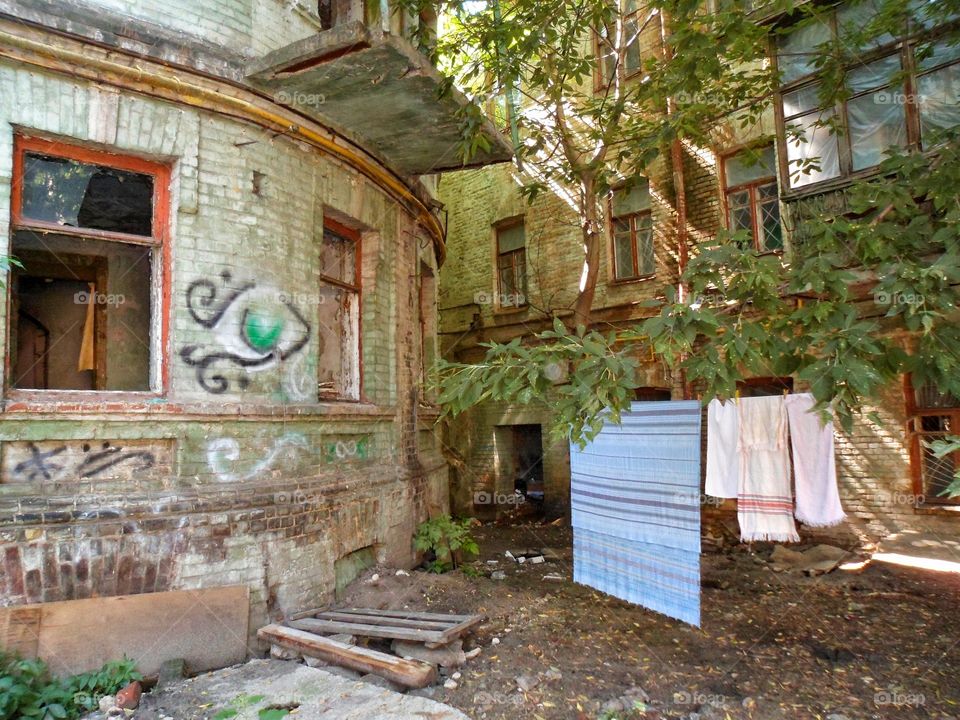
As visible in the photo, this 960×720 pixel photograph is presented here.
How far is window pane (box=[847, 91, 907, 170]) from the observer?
7957 mm

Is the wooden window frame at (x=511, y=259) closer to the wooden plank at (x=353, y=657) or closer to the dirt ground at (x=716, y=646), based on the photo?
the dirt ground at (x=716, y=646)

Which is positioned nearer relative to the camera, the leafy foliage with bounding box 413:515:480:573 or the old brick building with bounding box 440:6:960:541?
the leafy foliage with bounding box 413:515:480:573

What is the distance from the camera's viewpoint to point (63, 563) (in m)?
4.54

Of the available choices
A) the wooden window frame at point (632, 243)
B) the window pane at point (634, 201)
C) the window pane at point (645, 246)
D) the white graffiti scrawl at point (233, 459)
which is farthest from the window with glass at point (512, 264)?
the white graffiti scrawl at point (233, 459)

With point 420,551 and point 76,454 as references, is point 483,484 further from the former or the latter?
point 76,454

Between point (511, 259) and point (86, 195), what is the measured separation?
9512 mm

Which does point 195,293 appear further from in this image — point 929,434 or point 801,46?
point 929,434

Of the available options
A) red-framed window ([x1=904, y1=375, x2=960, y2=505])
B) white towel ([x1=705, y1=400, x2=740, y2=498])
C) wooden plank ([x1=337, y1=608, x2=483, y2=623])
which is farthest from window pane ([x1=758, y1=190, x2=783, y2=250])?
wooden plank ([x1=337, y1=608, x2=483, y2=623])

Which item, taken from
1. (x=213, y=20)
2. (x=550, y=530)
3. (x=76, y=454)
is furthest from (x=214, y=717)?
(x=550, y=530)

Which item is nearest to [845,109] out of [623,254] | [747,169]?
[747,169]

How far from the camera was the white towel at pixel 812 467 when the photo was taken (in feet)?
21.5

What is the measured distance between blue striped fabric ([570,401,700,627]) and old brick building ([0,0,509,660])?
7.16 feet

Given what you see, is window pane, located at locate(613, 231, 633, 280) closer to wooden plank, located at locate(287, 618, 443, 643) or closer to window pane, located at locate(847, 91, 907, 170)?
window pane, located at locate(847, 91, 907, 170)

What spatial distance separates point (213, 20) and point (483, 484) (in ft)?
33.8
